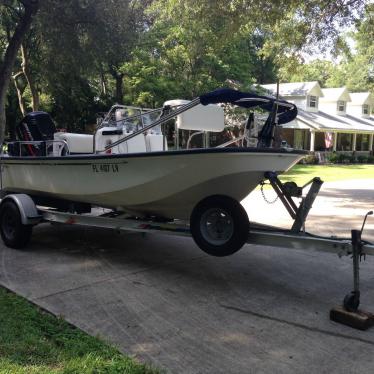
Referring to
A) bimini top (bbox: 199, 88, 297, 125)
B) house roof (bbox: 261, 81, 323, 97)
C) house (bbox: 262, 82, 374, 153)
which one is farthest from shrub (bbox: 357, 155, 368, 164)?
bimini top (bbox: 199, 88, 297, 125)

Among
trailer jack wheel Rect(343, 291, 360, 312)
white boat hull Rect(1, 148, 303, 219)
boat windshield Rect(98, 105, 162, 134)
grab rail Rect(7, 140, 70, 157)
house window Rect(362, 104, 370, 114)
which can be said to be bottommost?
trailer jack wheel Rect(343, 291, 360, 312)

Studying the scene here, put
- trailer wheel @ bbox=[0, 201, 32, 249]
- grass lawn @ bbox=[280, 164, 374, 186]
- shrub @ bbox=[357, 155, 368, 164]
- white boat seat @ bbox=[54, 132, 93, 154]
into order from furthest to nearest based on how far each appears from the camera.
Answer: shrub @ bbox=[357, 155, 368, 164]
grass lawn @ bbox=[280, 164, 374, 186]
white boat seat @ bbox=[54, 132, 93, 154]
trailer wheel @ bbox=[0, 201, 32, 249]

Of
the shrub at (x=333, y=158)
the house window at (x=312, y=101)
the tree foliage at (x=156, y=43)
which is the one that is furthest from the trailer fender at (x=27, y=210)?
the house window at (x=312, y=101)

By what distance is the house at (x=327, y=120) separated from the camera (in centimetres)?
3634

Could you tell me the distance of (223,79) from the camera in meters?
24.9

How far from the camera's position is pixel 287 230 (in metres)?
5.50

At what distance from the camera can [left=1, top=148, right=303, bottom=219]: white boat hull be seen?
210 inches

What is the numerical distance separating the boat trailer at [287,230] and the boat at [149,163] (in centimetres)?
25

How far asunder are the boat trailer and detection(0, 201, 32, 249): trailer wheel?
0.02 meters

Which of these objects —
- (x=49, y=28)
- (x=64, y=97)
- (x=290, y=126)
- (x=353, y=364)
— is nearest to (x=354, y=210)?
(x=353, y=364)

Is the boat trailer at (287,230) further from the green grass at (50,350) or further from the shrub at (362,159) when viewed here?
the shrub at (362,159)

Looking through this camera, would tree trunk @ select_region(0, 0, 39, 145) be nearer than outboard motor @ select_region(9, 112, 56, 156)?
No

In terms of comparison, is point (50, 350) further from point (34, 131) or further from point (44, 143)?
point (34, 131)

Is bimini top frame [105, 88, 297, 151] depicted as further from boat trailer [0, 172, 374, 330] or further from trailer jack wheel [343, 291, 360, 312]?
trailer jack wheel [343, 291, 360, 312]
